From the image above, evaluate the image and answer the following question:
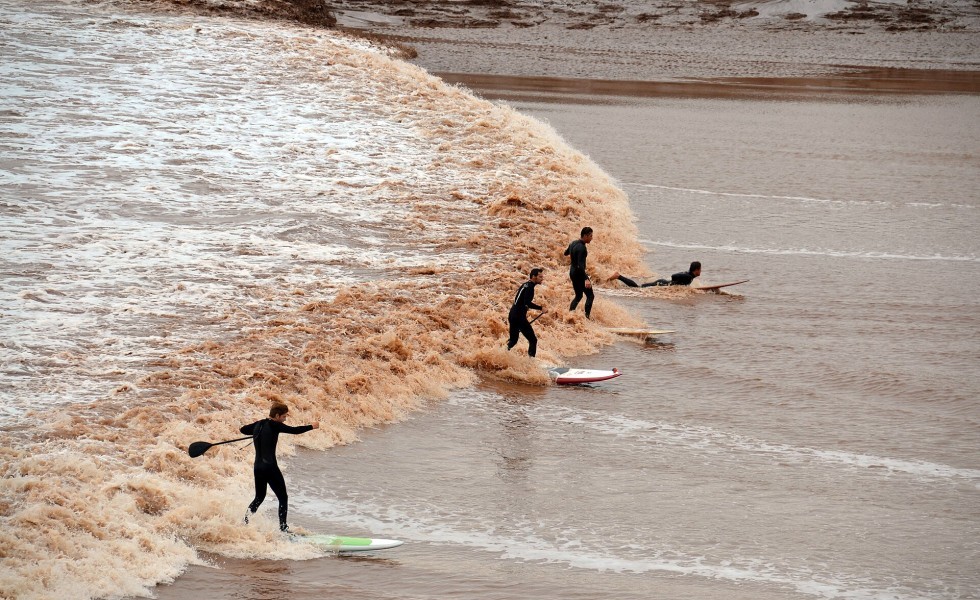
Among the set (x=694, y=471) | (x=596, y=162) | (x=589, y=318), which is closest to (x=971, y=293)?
(x=589, y=318)

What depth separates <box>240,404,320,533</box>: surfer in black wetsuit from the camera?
12422 mm

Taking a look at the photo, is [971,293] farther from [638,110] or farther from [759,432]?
[638,110]

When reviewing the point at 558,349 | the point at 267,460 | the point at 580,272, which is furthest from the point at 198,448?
the point at 580,272

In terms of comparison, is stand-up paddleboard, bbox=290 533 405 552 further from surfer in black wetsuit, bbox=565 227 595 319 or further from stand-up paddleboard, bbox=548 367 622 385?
surfer in black wetsuit, bbox=565 227 595 319

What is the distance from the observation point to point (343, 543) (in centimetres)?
1241

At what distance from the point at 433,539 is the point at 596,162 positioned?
81.3 feet

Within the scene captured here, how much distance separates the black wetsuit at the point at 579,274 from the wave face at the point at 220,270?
17.7 inches

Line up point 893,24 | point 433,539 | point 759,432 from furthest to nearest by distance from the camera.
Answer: point 893,24 < point 759,432 < point 433,539

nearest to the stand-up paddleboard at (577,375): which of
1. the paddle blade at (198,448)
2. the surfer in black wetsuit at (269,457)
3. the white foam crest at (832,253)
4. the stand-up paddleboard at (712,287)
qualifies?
the stand-up paddleboard at (712,287)

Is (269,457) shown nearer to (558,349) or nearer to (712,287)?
(558,349)

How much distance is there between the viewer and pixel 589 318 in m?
21.7

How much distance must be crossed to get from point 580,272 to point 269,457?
32.4ft

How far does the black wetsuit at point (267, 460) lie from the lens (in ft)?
40.8

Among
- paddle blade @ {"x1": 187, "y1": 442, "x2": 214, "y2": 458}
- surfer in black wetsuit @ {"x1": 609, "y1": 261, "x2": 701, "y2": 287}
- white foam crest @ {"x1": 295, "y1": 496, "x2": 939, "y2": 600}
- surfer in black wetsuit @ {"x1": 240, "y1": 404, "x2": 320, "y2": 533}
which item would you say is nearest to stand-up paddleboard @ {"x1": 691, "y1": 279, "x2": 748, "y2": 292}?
surfer in black wetsuit @ {"x1": 609, "y1": 261, "x2": 701, "y2": 287}
